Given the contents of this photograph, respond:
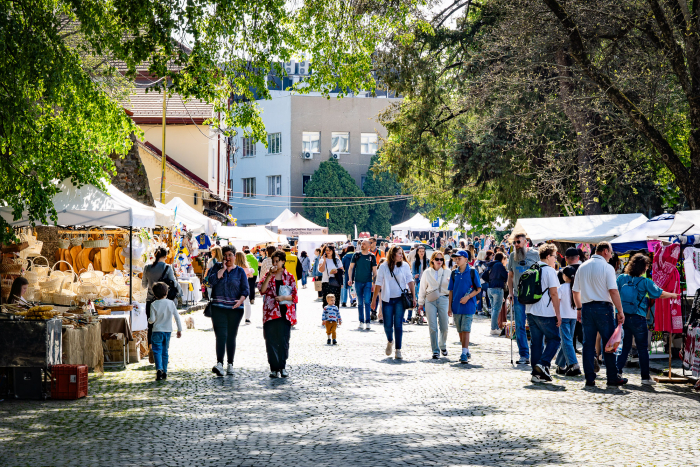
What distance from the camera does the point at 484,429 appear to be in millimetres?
7699

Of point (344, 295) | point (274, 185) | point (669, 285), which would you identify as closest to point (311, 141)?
point (274, 185)

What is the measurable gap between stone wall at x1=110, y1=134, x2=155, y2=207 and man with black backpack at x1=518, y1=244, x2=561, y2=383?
48.5 feet

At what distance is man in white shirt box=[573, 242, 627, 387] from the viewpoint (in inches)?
400

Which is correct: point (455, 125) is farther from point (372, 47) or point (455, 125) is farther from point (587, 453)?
point (587, 453)

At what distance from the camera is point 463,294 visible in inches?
510

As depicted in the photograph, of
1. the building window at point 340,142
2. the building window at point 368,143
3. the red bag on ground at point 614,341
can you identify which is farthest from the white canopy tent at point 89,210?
the building window at point 368,143

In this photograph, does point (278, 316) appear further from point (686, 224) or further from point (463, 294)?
point (686, 224)

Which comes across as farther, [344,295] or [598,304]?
[344,295]

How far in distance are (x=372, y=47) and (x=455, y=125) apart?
12.3 m

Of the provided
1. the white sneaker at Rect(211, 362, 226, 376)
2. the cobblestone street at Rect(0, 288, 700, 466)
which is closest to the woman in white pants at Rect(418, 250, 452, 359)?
the cobblestone street at Rect(0, 288, 700, 466)

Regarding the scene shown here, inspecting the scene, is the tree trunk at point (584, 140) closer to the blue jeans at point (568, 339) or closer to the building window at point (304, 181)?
the blue jeans at point (568, 339)

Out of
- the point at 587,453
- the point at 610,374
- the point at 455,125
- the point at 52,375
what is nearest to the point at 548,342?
the point at 610,374

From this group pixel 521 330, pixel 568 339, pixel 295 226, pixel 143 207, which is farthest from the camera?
pixel 295 226

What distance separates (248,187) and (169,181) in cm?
3260
